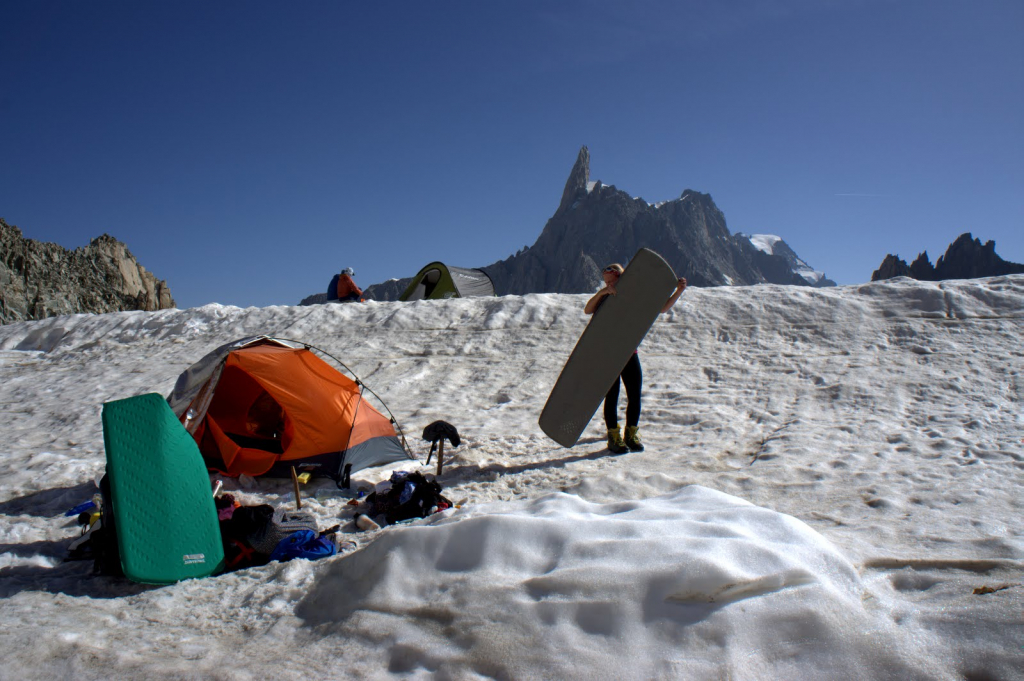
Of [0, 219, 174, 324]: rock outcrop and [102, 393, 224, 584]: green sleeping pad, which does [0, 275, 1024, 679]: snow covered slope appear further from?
[0, 219, 174, 324]: rock outcrop

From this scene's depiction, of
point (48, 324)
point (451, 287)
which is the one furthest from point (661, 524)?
point (48, 324)

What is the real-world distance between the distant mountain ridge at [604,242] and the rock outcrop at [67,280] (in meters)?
54.1

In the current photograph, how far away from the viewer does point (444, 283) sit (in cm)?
1881

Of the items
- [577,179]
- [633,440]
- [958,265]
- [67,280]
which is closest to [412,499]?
[633,440]

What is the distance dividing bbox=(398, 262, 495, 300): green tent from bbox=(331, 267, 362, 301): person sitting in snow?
2.82m

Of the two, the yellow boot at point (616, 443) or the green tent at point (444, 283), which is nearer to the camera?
the yellow boot at point (616, 443)

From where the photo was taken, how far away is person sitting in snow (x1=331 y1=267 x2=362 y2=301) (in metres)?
15.8

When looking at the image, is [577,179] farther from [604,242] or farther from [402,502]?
[402,502]

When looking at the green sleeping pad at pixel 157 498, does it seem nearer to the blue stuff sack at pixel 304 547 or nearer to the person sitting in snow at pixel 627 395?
the blue stuff sack at pixel 304 547

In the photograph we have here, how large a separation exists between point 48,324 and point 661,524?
18166 millimetres

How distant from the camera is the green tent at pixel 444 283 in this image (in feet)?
61.1

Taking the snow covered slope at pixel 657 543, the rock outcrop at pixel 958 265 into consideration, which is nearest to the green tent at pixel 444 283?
the snow covered slope at pixel 657 543

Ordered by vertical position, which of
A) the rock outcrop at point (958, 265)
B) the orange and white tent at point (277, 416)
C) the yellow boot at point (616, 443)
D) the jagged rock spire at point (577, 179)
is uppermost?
the jagged rock spire at point (577, 179)

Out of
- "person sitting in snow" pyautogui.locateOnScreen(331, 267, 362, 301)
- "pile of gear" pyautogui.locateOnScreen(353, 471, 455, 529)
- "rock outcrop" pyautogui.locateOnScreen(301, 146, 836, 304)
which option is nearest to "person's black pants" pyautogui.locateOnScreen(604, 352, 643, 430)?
"pile of gear" pyautogui.locateOnScreen(353, 471, 455, 529)
